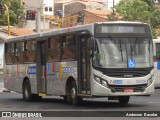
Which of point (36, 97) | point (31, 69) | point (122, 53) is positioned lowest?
point (36, 97)

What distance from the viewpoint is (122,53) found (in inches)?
754

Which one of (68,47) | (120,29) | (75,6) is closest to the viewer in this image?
(120,29)

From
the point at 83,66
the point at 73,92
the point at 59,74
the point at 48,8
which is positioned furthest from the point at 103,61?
the point at 48,8

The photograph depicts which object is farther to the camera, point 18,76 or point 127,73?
point 18,76

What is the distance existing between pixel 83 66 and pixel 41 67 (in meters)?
3.91

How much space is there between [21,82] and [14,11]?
58728mm

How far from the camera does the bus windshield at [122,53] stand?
1902 centimetres

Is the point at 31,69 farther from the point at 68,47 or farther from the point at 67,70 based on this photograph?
the point at 68,47

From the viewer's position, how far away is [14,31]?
249 feet

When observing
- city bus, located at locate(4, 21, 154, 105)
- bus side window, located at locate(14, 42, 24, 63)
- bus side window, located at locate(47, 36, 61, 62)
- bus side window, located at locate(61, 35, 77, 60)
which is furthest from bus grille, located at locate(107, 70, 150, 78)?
bus side window, located at locate(14, 42, 24, 63)

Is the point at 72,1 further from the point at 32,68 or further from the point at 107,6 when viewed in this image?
the point at 32,68

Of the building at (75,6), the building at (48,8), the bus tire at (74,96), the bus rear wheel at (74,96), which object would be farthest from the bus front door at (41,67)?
the building at (48,8)

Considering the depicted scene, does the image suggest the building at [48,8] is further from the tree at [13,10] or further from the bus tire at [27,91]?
the bus tire at [27,91]

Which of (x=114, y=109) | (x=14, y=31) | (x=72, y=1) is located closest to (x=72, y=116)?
(x=114, y=109)
